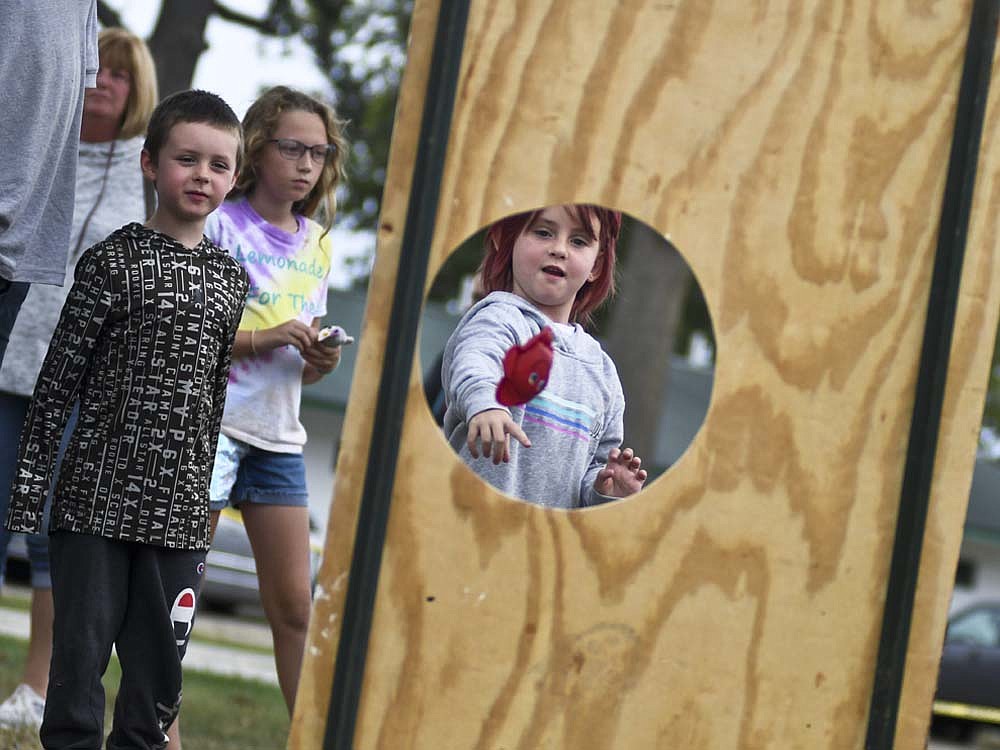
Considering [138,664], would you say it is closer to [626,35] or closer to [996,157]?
[626,35]

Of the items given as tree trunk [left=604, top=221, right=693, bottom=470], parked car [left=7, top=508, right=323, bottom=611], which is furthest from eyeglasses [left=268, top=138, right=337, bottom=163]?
tree trunk [left=604, top=221, right=693, bottom=470]

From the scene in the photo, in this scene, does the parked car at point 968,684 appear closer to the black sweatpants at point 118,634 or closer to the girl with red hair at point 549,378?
the girl with red hair at point 549,378

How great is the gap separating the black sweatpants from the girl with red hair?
622mm

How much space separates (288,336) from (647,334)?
11349 millimetres

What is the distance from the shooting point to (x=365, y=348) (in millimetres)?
2086

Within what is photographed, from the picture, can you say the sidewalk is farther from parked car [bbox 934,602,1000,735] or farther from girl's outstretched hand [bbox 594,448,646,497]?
parked car [bbox 934,602,1000,735]

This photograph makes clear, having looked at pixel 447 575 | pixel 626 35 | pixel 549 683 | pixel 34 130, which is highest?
pixel 626 35

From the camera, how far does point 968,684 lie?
12844mm

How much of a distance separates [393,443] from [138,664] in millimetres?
902

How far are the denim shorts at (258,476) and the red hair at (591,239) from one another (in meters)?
0.72

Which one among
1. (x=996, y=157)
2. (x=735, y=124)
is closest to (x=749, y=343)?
(x=735, y=124)

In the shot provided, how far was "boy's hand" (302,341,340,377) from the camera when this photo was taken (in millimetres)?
3109

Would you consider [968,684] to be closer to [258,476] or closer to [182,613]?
[258,476]

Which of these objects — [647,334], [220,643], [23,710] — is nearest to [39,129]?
[23,710]
